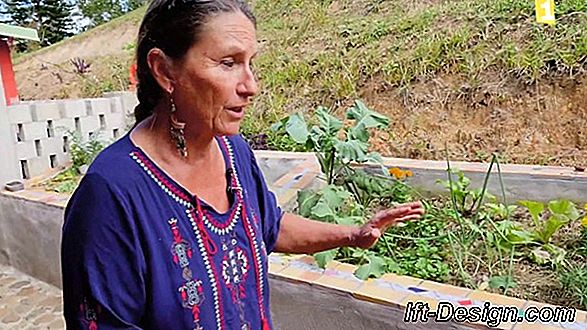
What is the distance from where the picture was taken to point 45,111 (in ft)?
11.3

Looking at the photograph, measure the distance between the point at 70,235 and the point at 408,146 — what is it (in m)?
3.02

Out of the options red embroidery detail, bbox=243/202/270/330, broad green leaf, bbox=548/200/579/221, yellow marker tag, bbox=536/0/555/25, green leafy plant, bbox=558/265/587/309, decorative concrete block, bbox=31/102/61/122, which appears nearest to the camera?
red embroidery detail, bbox=243/202/270/330

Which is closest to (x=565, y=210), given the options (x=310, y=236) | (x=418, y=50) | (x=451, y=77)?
(x=310, y=236)

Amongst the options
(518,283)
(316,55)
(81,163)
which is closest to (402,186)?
(518,283)

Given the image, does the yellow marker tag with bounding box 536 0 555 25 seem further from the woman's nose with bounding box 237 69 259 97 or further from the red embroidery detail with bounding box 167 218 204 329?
the red embroidery detail with bounding box 167 218 204 329

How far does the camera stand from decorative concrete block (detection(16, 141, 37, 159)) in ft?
10.7

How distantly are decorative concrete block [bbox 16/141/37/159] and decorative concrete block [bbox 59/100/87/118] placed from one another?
0.32m

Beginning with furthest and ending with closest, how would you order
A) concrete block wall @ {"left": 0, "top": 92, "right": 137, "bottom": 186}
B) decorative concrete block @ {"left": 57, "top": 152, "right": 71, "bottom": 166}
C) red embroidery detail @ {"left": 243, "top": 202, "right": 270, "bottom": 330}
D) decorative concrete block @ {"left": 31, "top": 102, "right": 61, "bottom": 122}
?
1. decorative concrete block @ {"left": 57, "top": 152, "right": 71, "bottom": 166}
2. decorative concrete block @ {"left": 31, "top": 102, "right": 61, "bottom": 122}
3. concrete block wall @ {"left": 0, "top": 92, "right": 137, "bottom": 186}
4. red embroidery detail @ {"left": 243, "top": 202, "right": 270, "bottom": 330}

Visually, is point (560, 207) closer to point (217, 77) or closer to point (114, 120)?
point (217, 77)

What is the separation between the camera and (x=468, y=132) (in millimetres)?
3518

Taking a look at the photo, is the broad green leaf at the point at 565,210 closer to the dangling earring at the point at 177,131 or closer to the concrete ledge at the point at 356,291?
the concrete ledge at the point at 356,291

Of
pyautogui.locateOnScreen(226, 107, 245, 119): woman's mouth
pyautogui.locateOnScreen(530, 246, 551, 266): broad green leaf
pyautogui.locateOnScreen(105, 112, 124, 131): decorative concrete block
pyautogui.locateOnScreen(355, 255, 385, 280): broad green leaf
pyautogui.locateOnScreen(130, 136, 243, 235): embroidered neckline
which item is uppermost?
pyautogui.locateOnScreen(226, 107, 245, 119): woman's mouth

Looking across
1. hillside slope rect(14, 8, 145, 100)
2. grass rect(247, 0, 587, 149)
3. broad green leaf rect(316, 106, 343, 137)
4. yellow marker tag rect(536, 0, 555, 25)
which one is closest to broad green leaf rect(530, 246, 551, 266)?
broad green leaf rect(316, 106, 343, 137)

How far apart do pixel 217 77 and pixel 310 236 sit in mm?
435
